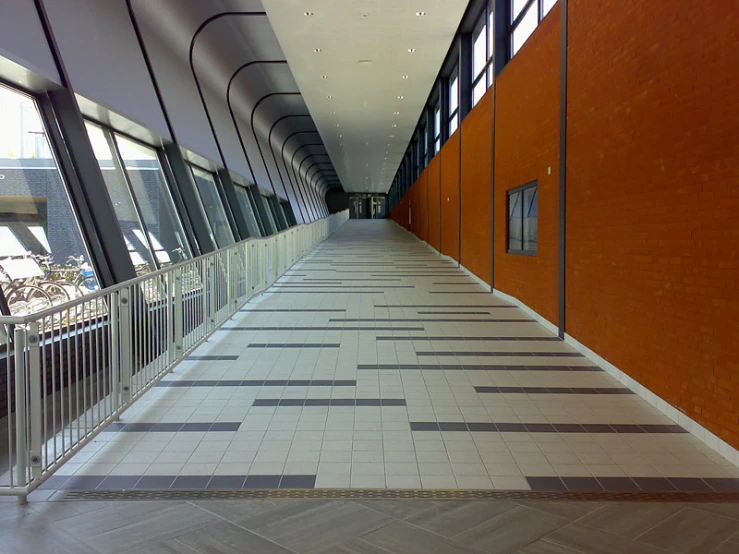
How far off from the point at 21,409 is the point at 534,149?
19.3ft

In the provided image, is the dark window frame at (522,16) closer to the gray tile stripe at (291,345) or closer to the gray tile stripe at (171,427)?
the gray tile stripe at (291,345)

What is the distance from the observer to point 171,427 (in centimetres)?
339

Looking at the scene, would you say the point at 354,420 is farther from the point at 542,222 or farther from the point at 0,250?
the point at 542,222

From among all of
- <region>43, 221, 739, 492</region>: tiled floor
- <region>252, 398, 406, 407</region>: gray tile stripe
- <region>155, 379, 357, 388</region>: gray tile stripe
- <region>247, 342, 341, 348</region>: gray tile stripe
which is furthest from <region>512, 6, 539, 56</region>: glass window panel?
<region>252, 398, 406, 407</region>: gray tile stripe

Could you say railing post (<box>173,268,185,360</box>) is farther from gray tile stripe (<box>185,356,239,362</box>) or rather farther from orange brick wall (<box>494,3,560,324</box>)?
orange brick wall (<box>494,3,560,324</box>)

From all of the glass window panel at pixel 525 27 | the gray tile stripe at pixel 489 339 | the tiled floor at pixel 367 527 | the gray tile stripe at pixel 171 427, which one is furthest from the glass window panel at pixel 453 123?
the tiled floor at pixel 367 527

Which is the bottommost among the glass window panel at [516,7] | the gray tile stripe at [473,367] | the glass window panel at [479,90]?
the gray tile stripe at [473,367]

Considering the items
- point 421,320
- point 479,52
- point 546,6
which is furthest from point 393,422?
point 479,52

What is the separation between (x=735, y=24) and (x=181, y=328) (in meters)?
4.18

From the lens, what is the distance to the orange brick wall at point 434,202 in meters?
16.8

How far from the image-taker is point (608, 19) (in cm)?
452

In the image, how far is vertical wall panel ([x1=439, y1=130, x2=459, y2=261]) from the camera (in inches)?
520

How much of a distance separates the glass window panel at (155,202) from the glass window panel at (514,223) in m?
4.96

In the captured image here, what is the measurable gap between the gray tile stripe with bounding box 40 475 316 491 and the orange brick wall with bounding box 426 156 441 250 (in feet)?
47.2
